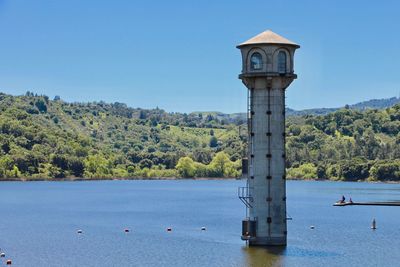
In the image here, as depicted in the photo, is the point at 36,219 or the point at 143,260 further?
the point at 36,219

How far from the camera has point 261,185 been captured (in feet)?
230

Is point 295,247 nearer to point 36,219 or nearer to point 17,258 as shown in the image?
point 17,258

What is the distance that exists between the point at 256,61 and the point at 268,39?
1971mm

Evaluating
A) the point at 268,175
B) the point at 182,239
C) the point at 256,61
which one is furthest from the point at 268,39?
the point at 182,239

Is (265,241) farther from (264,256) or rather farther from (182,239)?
(182,239)

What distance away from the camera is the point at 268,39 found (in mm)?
71188

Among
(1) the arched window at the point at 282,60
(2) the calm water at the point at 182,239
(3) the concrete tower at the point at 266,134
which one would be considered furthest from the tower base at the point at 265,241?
(1) the arched window at the point at 282,60

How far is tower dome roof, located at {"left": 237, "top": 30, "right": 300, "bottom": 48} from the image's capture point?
232 feet

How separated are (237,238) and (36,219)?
41.9m

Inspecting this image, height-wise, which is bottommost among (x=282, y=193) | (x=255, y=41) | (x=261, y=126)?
(x=282, y=193)

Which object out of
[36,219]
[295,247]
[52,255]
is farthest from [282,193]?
[36,219]

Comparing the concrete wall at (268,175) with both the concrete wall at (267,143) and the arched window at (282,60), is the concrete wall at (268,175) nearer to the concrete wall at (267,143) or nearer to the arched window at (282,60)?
the concrete wall at (267,143)

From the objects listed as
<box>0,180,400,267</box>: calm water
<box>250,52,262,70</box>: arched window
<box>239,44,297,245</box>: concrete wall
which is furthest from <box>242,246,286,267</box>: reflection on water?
<box>250,52,262,70</box>: arched window

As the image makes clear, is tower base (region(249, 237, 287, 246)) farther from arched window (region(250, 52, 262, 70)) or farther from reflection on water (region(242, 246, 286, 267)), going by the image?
arched window (region(250, 52, 262, 70))
